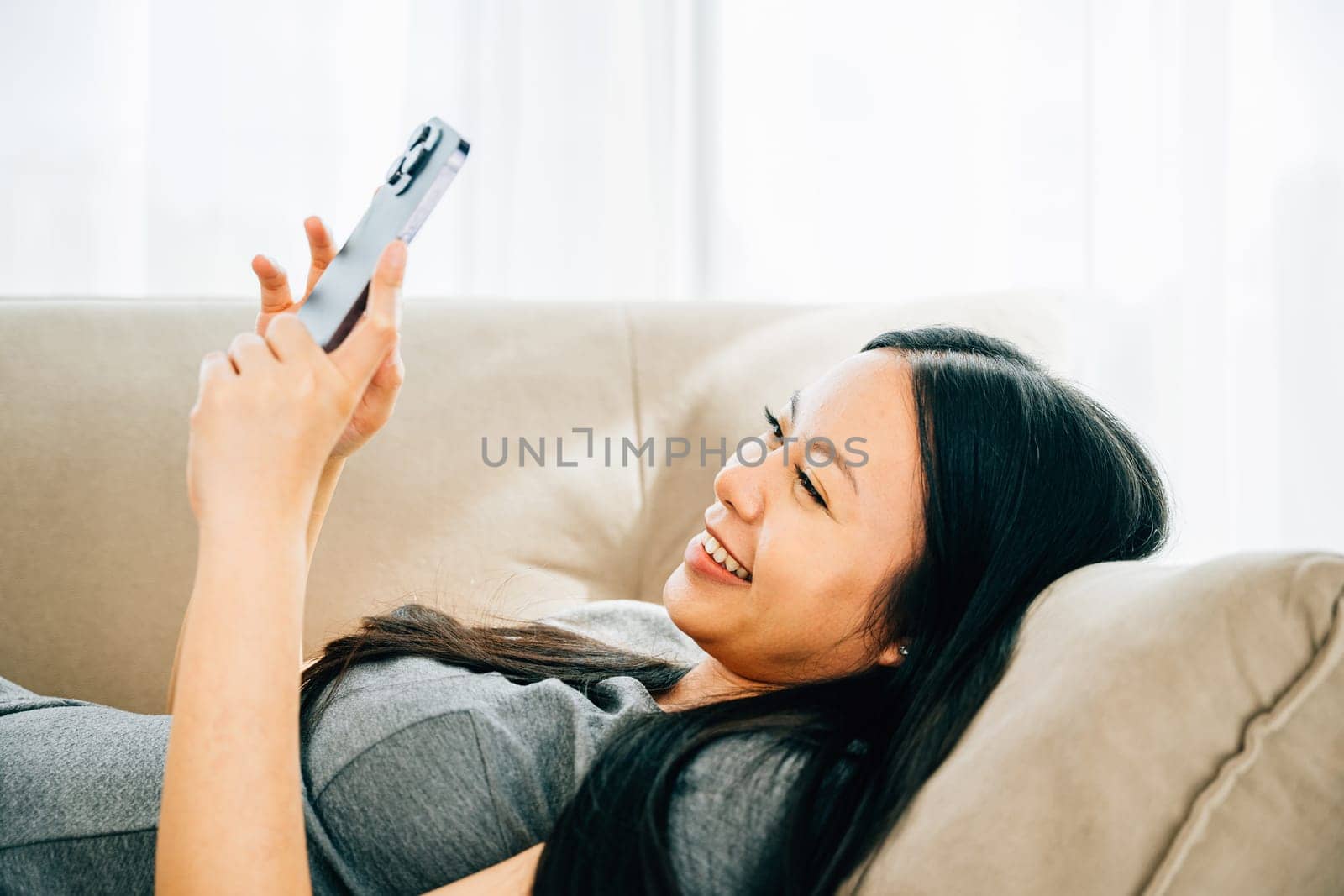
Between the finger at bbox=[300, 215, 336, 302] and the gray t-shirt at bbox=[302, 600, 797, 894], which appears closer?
the gray t-shirt at bbox=[302, 600, 797, 894]

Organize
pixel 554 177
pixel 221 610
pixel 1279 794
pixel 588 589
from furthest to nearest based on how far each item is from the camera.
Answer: pixel 554 177, pixel 588 589, pixel 221 610, pixel 1279 794

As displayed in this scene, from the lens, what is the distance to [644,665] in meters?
0.93

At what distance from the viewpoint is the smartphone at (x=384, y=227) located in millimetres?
681

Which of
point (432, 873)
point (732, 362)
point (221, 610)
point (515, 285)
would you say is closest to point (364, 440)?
point (221, 610)

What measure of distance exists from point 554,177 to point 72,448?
1.13 meters

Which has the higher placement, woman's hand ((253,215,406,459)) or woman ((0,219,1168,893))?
woman's hand ((253,215,406,459))

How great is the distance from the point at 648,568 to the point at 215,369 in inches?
29.7

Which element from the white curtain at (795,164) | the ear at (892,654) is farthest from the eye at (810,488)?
the white curtain at (795,164)

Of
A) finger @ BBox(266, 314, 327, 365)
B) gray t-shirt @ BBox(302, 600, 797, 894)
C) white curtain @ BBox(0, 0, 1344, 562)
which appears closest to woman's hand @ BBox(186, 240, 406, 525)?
finger @ BBox(266, 314, 327, 365)

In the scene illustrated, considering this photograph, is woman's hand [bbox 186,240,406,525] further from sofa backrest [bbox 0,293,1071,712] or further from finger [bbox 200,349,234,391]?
sofa backrest [bbox 0,293,1071,712]

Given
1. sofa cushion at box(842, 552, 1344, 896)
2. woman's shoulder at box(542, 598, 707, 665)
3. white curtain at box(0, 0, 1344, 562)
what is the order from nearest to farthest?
sofa cushion at box(842, 552, 1344, 896) → woman's shoulder at box(542, 598, 707, 665) → white curtain at box(0, 0, 1344, 562)

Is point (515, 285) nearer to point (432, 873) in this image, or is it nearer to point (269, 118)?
point (269, 118)

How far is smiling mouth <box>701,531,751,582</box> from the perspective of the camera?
88 cm

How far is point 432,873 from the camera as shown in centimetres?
69
